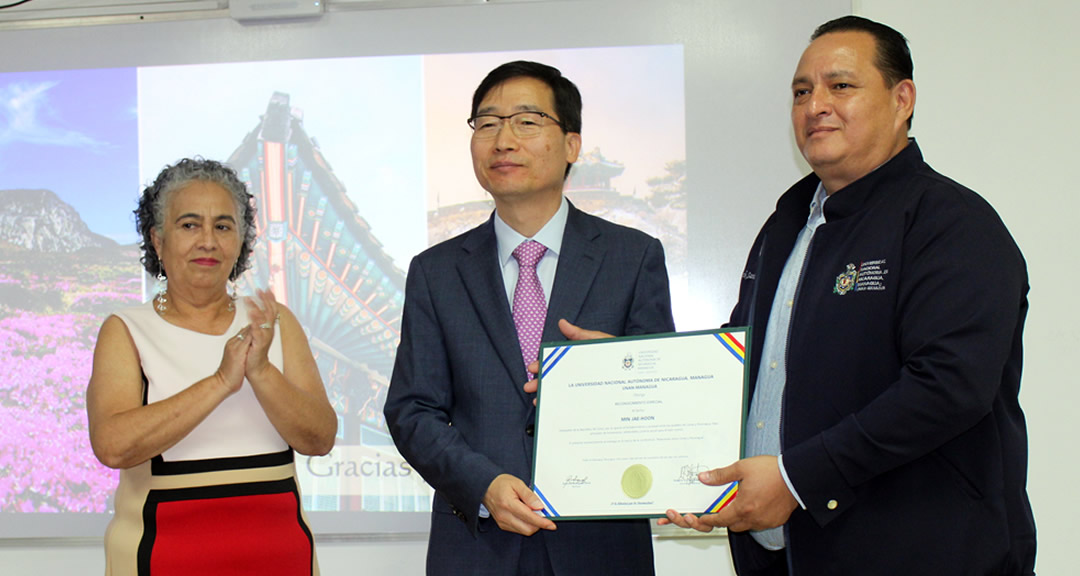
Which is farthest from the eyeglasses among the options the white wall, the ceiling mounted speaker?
the white wall

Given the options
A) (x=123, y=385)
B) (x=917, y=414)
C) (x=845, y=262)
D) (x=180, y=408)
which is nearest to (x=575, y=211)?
(x=845, y=262)

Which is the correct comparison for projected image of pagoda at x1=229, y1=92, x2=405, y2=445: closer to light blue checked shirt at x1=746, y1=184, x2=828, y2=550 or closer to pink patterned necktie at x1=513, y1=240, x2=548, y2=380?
pink patterned necktie at x1=513, y1=240, x2=548, y2=380

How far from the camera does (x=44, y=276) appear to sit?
3.63 m

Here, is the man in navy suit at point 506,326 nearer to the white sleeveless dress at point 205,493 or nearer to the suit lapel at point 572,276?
the suit lapel at point 572,276

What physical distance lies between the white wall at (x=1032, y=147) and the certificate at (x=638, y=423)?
2180mm

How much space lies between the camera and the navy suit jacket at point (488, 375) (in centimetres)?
194

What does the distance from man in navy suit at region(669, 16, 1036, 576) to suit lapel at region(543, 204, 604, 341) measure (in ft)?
1.47

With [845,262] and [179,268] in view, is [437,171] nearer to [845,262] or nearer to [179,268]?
[179,268]

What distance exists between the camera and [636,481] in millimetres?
1798

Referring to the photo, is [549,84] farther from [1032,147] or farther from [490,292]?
[1032,147]

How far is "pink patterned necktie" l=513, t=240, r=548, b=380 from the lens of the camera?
205 centimetres

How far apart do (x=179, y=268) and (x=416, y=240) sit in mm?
1224
